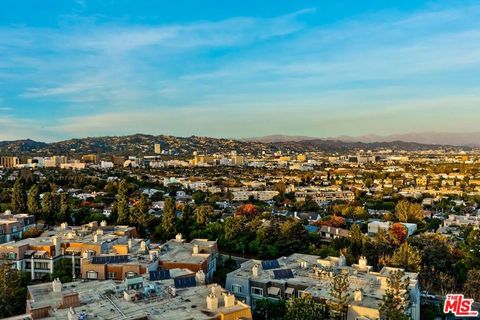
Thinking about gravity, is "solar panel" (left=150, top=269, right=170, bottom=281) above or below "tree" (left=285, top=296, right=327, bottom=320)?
above

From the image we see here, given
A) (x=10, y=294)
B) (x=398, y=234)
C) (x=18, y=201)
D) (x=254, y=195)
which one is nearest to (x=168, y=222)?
(x=18, y=201)

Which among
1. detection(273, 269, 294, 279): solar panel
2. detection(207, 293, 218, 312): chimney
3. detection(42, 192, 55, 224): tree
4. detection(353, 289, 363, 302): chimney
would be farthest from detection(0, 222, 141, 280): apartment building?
detection(353, 289, 363, 302): chimney

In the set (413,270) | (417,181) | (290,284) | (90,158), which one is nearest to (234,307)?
(290,284)

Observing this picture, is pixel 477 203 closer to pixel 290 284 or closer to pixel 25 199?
pixel 290 284

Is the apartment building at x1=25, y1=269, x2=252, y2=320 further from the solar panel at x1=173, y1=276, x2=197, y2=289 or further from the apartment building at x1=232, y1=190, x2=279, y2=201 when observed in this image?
the apartment building at x1=232, y1=190, x2=279, y2=201

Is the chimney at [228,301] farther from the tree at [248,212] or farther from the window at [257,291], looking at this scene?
the tree at [248,212]

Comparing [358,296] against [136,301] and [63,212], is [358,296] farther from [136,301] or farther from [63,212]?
[63,212]
